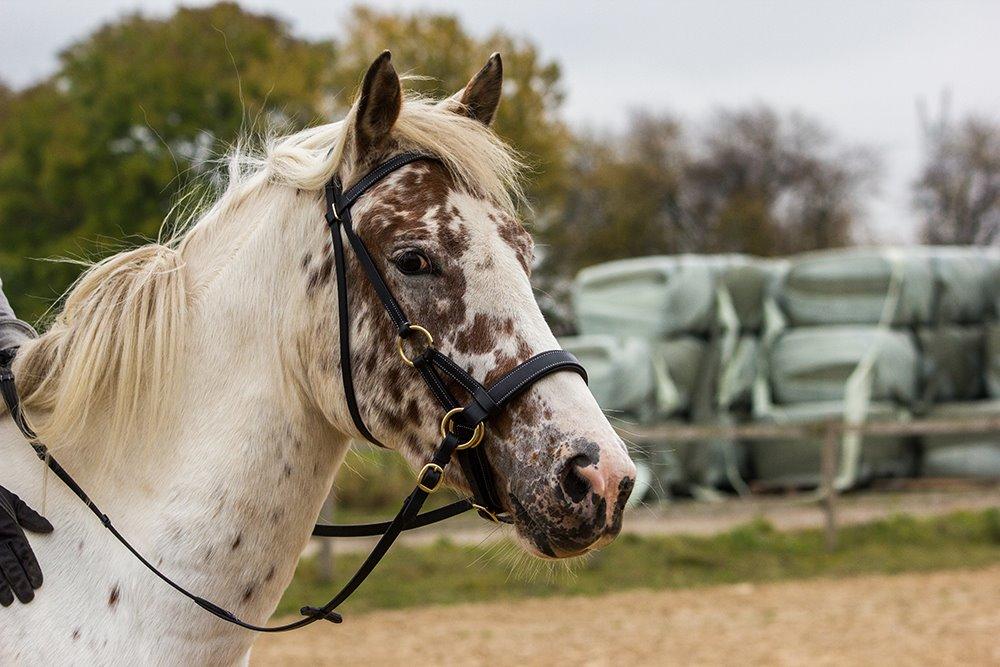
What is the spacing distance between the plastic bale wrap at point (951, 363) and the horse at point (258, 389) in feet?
46.4

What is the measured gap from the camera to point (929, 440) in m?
14.7

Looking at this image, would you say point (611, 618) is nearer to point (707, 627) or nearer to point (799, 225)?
point (707, 627)

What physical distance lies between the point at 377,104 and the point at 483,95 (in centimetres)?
42

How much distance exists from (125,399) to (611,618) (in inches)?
260

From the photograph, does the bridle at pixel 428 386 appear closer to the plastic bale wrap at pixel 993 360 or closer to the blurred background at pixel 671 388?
the blurred background at pixel 671 388

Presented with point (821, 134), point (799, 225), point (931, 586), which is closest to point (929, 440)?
point (931, 586)

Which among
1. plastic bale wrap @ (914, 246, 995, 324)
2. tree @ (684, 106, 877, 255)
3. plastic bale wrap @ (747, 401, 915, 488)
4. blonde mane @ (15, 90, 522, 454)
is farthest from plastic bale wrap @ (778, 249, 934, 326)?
tree @ (684, 106, 877, 255)

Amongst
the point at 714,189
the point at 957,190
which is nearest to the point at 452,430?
the point at 957,190

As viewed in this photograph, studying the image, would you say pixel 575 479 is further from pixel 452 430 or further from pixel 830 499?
pixel 830 499

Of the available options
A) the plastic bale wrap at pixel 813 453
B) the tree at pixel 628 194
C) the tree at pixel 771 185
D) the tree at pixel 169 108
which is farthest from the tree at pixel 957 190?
the plastic bale wrap at pixel 813 453

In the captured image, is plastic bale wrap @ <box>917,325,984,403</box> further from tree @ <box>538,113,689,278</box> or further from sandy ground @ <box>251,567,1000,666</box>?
tree @ <box>538,113,689,278</box>

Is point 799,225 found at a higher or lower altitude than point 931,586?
lower

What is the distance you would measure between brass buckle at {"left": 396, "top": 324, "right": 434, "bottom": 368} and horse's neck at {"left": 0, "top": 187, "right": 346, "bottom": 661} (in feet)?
1.01

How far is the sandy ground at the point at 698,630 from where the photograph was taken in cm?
698
